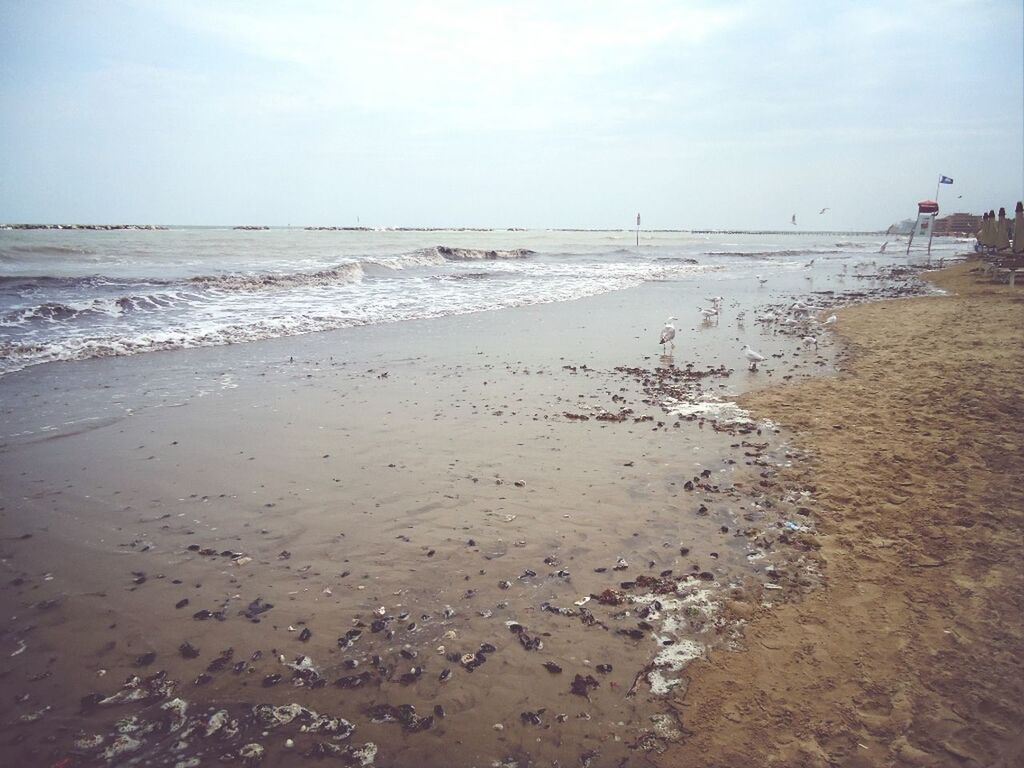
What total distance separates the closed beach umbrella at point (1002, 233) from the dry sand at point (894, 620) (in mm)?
21541

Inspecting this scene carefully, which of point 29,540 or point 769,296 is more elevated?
point 769,296

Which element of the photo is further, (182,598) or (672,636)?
(182,598)

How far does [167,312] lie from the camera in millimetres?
14609

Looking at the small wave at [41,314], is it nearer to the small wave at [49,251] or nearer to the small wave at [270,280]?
the small wave at [270,280]

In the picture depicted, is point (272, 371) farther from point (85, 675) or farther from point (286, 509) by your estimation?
point (85, 675)

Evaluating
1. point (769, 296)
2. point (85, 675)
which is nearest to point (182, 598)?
point (85, 675)

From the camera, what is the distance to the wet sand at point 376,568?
267 centimetres

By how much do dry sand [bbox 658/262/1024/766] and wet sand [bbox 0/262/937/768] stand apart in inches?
8.5

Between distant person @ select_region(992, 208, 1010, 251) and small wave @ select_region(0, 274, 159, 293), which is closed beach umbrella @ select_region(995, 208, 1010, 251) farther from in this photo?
small wave @ select_region(0, 274, 159, 293)

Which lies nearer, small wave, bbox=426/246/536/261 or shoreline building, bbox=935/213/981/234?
small wave, bbox=426/246/536/261

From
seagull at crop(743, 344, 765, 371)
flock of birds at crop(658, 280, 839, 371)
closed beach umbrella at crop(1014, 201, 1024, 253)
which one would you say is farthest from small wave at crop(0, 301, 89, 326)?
closed beach umbrella at crop(1014, 201, 1024, 253)

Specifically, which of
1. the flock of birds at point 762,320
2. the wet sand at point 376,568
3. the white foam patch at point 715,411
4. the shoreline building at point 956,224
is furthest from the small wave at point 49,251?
the shoreline building at point 956,224

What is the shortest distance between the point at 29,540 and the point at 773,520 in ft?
19.6

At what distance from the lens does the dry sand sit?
2.51 meters
